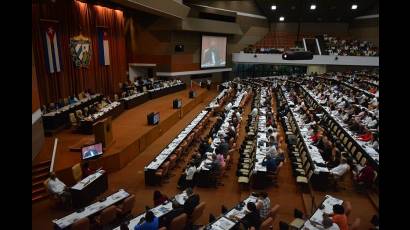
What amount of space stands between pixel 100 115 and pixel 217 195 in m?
7.70

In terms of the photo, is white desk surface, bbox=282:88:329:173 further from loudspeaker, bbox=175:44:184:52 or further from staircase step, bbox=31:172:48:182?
loudspeaker, bbox=175:44:184:52

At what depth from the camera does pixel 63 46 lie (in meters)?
17.2

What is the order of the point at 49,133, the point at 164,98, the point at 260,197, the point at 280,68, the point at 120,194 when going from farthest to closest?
the point at 280,68 < the point at 164,98 < the point at 49,133 < the point at 120,194 < the point at 260,197

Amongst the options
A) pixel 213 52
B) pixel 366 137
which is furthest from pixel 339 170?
pixel 213 52

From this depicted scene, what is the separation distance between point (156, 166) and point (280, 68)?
32.2 metres

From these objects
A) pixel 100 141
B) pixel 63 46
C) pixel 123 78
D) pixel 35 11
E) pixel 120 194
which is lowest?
pixel 120 194

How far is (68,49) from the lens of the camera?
58.1 ft

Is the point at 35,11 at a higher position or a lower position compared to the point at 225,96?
higher

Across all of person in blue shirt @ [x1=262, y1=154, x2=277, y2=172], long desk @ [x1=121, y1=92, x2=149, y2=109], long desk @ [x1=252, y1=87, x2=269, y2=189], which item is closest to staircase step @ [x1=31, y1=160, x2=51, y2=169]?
long desk @ [x1=252, y1=87, x2=269, y2=189]

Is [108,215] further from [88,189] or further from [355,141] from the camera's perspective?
[355,141]

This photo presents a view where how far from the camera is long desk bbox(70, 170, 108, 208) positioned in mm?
8617

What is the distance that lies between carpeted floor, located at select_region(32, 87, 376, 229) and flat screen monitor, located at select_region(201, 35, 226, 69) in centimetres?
2153

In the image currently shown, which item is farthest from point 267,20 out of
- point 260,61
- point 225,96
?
point 225,96

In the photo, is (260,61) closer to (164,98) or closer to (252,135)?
(164,98)
